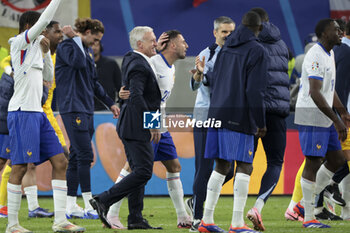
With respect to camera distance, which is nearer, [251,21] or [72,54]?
[251,21]

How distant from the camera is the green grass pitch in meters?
7.17

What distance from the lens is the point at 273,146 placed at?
23.5 feet

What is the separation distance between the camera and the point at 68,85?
830cm

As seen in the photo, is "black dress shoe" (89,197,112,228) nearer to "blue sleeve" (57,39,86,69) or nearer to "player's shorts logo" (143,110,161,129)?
"player's shorts logo" (143,110,161,129)

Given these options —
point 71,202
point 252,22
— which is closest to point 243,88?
point 252,22

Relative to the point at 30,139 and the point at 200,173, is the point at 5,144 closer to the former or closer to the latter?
the point at 30,139

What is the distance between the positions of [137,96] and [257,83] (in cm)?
112

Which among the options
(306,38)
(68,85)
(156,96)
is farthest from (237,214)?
(306,38)

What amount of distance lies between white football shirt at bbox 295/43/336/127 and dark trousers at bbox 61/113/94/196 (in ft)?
7.90

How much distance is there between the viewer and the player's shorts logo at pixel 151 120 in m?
6.78

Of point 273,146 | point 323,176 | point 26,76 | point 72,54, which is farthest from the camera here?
point 72,54

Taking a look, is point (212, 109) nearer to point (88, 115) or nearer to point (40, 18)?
point (40, 18)

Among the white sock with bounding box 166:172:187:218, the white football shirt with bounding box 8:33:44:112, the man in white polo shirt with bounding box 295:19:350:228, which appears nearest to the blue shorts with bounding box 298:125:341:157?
the man in white polo shirt with bounding box 295:19:350:228

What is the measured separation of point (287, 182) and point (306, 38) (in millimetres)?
4046
